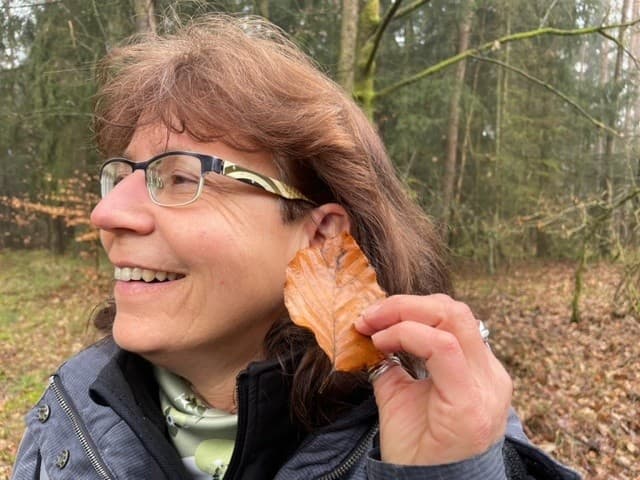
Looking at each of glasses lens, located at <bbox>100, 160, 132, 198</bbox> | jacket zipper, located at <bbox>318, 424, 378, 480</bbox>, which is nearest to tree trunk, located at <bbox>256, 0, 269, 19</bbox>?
glasses lens, located at <bbox>100, 160, 132, 198</bbox>

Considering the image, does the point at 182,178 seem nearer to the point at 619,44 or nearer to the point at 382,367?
the point at 382,367

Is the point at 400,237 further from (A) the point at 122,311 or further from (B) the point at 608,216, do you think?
(B) the point at 608,216

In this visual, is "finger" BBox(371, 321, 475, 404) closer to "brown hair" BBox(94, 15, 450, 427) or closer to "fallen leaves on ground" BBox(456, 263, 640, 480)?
"brown hair" BBox(94, 15, 450, 427)

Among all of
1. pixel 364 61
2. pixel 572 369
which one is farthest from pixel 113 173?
pixel 572 369

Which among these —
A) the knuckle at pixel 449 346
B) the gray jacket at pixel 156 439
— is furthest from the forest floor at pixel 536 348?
the knuckle at pixel 449 346

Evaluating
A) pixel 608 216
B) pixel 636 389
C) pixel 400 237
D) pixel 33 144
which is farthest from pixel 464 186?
pixel 400 237
